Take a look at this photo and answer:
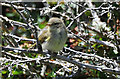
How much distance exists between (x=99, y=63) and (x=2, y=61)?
1674 mm

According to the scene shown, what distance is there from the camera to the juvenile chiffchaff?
3.59 metres

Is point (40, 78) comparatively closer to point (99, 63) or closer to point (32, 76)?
point (32, 76)

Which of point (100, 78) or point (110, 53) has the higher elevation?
point (110, 53)

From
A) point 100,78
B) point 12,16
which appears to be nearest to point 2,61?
point 100,78

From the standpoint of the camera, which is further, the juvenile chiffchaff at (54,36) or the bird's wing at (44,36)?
the bird's wing at (44,36)

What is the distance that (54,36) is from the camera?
3.66m

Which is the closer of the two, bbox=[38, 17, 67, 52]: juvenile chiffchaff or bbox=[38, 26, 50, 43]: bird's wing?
bbox=[38, 17, 67, 52]: juvenile chiffchaff

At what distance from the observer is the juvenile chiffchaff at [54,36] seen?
11.8 feet

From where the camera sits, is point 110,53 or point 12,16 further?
point 12,16

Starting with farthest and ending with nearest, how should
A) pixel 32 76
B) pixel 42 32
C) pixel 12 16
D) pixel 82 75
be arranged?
pixel 12 16
pixel 82 75
pixel 32 76
pixel 42 32

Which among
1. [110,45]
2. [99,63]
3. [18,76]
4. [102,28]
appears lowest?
[18,76]

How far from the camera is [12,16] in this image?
23.3ft

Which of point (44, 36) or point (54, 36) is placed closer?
point (54, 36)

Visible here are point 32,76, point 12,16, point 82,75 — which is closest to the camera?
point 32,76
